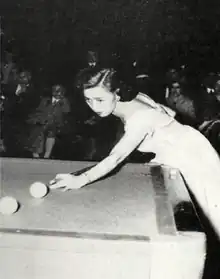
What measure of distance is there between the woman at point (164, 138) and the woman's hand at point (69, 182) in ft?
0.66

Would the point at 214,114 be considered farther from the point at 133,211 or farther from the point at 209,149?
the point at 133,211

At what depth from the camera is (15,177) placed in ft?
4.51

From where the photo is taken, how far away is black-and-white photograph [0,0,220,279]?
0.95 metres

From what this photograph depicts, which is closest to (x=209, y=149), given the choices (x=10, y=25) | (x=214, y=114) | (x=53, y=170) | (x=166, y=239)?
(x=214, y=114)

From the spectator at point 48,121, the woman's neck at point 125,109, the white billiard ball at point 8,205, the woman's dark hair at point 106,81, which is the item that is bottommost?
the spectator at point 48,121

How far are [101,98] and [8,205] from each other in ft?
2.01

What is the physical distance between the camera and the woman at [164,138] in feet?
4.76

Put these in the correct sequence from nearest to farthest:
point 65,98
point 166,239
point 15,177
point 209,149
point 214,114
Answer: point 166,239 → point 15,177 → point 209,149 → point 214,114 → point 65,98

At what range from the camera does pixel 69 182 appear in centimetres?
127

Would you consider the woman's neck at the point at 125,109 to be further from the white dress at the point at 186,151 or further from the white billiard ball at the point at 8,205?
the white billiard ball at the point at 8,205

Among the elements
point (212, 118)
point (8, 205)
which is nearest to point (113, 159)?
point (8, 205)

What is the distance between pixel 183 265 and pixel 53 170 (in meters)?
0.68

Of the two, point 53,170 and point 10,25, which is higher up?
point 10,25

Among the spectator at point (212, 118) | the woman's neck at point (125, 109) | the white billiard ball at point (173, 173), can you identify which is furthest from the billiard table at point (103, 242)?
the spectator at point (212, 118)
